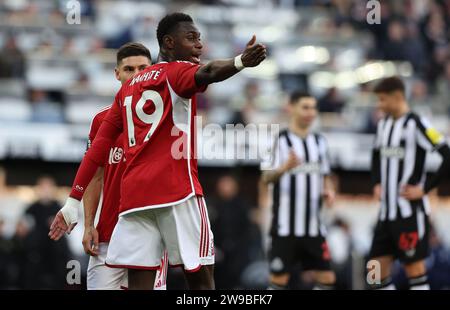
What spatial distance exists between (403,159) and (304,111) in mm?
1295

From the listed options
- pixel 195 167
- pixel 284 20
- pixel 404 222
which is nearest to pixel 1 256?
pixel 404 222

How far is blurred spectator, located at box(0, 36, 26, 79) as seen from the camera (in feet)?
51.4

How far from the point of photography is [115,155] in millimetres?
5953

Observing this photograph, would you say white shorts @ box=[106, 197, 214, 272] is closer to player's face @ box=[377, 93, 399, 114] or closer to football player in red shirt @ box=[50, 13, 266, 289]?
football player in red shirt @ box=[50, 13, 266, 289]

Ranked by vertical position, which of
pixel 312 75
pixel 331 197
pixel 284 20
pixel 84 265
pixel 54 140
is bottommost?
pixel 84 265

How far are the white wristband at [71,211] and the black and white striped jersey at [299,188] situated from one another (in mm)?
3815

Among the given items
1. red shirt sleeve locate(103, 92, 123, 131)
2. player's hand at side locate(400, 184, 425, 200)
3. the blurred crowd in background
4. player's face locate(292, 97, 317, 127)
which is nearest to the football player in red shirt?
red shirt sleeve locate(103, 92, 123, 131)

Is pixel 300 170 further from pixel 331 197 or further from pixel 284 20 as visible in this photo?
pixel 284 20

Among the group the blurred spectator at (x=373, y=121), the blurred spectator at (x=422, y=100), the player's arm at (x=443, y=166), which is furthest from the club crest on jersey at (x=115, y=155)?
the blurred spectator at (x=422, y=100)

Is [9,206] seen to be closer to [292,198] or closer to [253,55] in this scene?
[292,198]

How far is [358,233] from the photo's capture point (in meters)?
13.3

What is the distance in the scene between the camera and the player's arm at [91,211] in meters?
5.93

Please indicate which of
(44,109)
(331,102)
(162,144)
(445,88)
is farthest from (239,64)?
(445,88)

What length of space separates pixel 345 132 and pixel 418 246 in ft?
22.4
